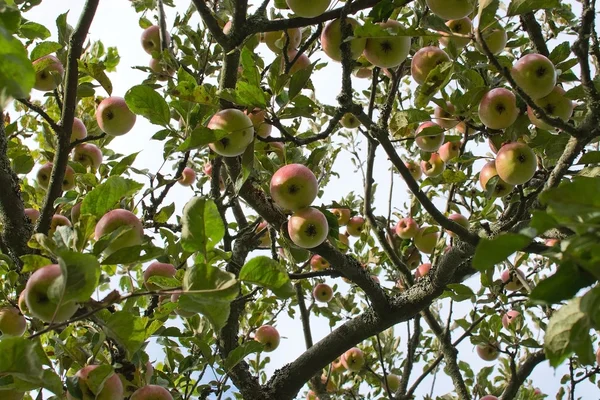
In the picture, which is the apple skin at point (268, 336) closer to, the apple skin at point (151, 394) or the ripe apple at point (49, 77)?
the apple skin at point (151, 394)

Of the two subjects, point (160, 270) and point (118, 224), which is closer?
point (118, 224)

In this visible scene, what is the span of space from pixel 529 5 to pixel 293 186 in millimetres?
1040

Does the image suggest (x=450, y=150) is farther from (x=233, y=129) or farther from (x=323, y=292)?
(x=323, y=292)

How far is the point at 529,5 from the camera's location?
155cm

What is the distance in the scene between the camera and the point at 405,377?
12.2ft

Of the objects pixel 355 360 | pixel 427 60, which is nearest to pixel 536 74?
pixel 427 60

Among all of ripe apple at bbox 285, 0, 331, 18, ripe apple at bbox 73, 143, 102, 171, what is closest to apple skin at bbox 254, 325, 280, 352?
ripe apple at bbox 73, 143, 102, 171

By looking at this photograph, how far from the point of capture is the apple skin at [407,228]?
392cm

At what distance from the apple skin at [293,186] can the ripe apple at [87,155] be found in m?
1.14

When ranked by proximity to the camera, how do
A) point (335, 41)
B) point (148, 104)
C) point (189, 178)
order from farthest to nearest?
1. point (189, 178)
2. point (335, 41)
3. point (148, 104)

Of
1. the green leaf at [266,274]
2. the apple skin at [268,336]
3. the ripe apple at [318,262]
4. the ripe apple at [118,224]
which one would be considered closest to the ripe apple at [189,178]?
the ripe apple at [318,262]

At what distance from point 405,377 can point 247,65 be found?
9.17 feet

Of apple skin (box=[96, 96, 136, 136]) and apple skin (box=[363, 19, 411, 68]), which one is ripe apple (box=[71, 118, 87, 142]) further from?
apple skin (box=[363, 19, 411, 68])

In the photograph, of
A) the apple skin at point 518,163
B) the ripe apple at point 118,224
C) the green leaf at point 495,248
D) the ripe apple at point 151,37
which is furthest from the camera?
the ripe apple at point 151,37
